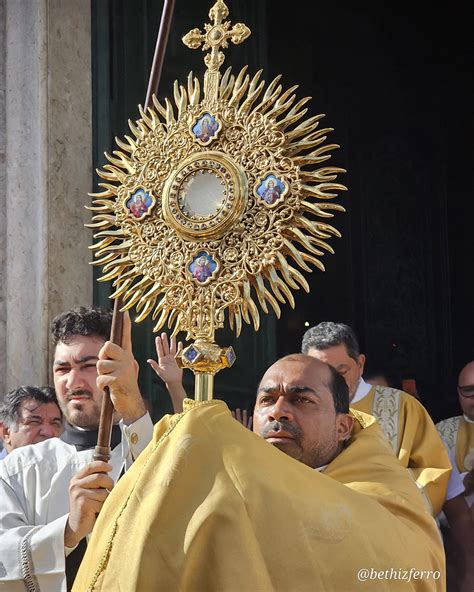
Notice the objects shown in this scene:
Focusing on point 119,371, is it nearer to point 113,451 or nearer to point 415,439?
point 113,451

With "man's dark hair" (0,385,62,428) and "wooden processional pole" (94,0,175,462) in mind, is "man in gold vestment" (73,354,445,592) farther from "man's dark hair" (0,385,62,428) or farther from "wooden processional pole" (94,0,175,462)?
"man's dark hair" (0,385,62,428)

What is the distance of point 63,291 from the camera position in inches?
204

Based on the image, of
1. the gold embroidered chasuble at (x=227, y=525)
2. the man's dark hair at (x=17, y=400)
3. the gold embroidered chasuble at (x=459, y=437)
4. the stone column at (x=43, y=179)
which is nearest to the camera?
the gold embroidered chasuble at (x=227, y=525)

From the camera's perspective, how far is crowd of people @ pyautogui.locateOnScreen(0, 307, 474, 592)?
252 centimetres

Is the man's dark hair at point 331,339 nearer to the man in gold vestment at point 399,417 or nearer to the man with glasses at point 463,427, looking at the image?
the man in gold vestment at point 399,417

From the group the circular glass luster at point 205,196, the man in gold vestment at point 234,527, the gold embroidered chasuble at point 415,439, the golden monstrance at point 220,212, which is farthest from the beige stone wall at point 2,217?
the man in gold vestment at point 234,527

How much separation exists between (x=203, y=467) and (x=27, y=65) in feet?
11.7

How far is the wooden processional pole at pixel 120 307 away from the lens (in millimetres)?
2779

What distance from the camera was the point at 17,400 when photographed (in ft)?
13.6

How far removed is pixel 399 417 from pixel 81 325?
4.95 feet

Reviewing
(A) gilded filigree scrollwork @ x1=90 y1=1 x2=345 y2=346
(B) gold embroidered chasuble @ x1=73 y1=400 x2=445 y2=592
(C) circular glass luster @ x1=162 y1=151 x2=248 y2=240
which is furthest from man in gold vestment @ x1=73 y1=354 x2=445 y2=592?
(C) circular glass luster @ x1=162 y1=151 x2=248 y2=240

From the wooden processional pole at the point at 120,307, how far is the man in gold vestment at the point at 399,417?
1483 mm

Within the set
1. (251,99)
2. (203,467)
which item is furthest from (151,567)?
(251,99)

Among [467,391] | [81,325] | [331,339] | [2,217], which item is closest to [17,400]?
[81,325]
